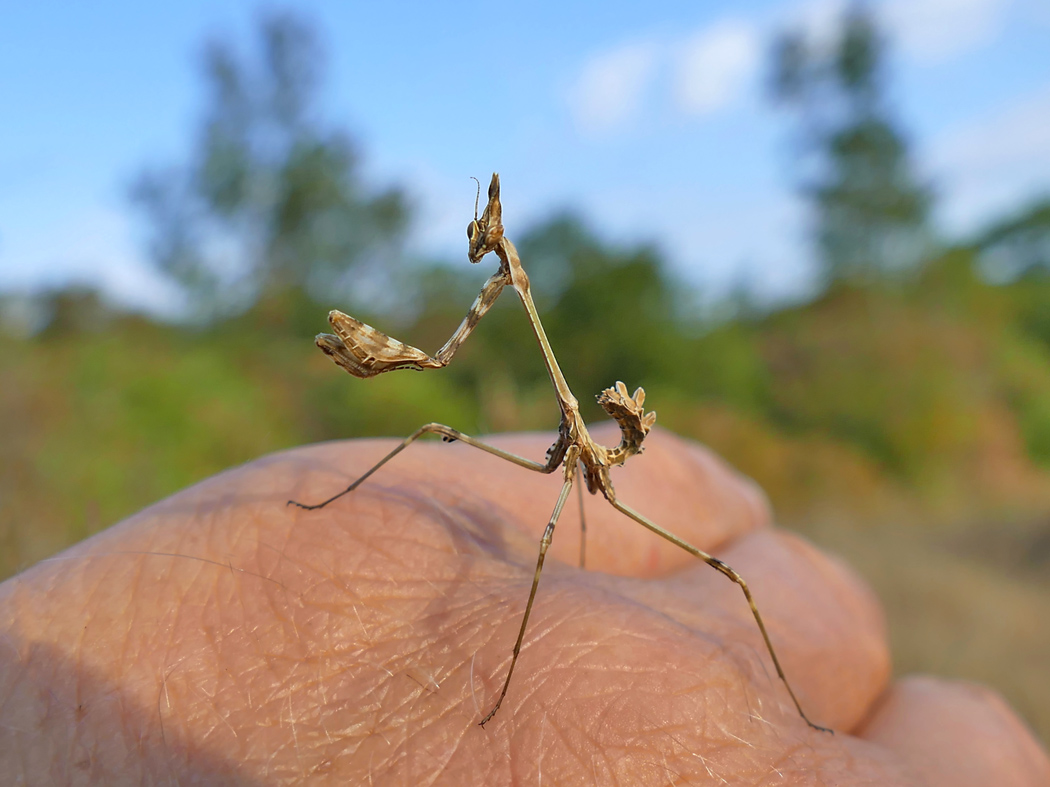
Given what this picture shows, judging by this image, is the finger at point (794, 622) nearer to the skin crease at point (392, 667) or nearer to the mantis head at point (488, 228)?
the skin crease at point (392, 667)

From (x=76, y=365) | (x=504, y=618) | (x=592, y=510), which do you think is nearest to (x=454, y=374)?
(x=76, y=365)

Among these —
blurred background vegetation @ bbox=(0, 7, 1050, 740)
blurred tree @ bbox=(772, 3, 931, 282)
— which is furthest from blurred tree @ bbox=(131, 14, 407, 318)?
blurred tree @ bbox=(772, 3, 931, 282)

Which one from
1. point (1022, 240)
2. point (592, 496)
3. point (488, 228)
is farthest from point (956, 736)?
point (1022, 240)

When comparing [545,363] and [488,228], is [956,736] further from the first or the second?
[488,228]

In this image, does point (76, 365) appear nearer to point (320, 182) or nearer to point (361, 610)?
point (320, 182)

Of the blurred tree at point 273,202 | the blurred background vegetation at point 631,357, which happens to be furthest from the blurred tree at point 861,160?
the blurred tree at point 273,202
